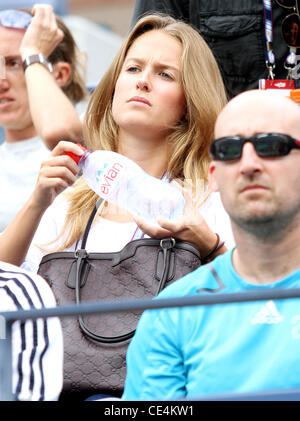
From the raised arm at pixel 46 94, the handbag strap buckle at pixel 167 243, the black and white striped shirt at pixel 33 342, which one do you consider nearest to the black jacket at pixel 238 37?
the raised arm at pixel 46 94

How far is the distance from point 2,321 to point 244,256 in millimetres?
608

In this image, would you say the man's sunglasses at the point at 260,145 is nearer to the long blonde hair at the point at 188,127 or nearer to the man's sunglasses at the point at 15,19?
the long blonde hair at the point at 188,127

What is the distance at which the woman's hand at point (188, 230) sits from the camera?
2487 mm

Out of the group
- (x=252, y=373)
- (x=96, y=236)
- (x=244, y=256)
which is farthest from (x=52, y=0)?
(x=252, y=373)

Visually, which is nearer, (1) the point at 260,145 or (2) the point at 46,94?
(1) the point at 260,145

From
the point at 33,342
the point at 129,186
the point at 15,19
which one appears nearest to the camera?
the point at 33,342

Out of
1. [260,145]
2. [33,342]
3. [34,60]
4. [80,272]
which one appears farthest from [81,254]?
[34,60]

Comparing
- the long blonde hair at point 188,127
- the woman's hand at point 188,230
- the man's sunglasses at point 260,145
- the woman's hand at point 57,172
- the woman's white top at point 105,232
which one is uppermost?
the long blonde hair at point 188,127

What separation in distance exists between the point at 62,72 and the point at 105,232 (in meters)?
1.31

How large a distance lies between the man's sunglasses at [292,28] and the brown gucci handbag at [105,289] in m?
0.90

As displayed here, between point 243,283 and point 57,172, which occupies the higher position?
A: point 57,172

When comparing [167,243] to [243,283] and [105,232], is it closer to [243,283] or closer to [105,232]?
[105,232]

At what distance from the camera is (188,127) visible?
296 cm

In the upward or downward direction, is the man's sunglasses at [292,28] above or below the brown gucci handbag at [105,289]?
above
